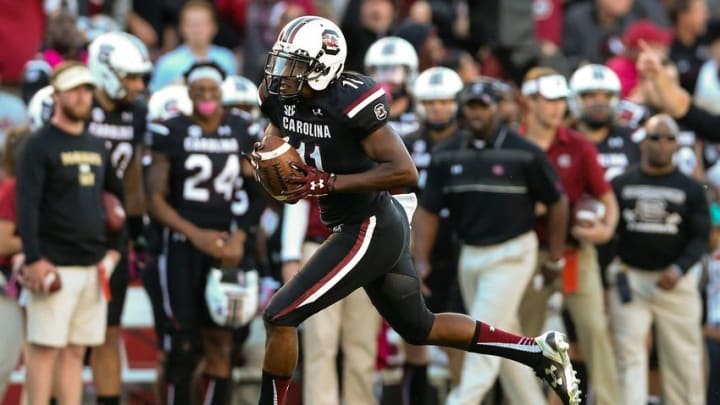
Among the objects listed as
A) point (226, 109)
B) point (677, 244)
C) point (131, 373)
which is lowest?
point (131, 373)

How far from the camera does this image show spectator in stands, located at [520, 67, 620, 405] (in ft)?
33.4

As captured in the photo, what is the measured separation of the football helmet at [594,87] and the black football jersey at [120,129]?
301cm

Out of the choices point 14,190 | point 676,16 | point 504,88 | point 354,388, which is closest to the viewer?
point 14,190

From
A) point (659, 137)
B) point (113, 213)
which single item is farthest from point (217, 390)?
point (659, 137)

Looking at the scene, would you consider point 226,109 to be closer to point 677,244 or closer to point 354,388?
point 354,388

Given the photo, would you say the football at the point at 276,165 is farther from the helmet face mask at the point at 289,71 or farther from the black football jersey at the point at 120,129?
the black football jersey at the point at 120,129

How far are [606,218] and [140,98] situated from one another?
3124mm

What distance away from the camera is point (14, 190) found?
9383mm

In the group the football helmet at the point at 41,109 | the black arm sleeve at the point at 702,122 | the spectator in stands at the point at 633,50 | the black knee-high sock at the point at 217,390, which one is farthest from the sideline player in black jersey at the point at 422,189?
the spectator in stands at the point at 633,50

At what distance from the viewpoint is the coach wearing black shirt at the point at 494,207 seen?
9781mm

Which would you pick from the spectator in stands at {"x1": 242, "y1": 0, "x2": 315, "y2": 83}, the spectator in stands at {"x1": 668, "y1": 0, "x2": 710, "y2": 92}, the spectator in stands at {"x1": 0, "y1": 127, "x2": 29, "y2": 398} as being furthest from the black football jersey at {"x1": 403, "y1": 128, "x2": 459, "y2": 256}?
the spectator in stands at {"x1": 668, "y1": 0, "x2": 710, "y2": 92}

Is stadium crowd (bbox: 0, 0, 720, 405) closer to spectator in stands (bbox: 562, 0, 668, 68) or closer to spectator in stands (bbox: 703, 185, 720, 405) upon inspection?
spectator in stands (bbox: 703, 185, 720, 405)

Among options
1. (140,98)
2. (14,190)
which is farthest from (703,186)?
(14,190)

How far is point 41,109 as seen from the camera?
9617 millimetres
